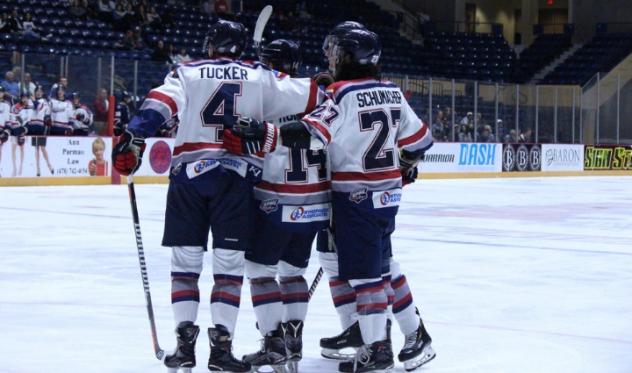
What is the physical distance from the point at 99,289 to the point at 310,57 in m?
21.6

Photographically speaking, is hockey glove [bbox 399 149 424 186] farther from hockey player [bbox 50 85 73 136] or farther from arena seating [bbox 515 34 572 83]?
arena seating [bbox 515 34 572 83]

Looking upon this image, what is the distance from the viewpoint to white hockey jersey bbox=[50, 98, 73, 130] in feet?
61.2

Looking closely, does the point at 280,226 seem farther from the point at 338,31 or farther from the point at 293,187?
the point at 338,31

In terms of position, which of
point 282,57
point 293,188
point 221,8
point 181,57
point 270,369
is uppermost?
point 221,8

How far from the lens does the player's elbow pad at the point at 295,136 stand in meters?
4.43

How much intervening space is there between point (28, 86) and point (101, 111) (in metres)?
1.42

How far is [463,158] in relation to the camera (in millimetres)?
25672

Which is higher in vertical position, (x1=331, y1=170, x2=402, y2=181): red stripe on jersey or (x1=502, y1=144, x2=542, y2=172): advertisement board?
(x1=331, y1=170, x2=402, y2=181): red stripe on jersey

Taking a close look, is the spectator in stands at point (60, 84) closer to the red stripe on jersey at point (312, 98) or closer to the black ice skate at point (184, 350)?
the red stripe on jersey at point (312, 98)

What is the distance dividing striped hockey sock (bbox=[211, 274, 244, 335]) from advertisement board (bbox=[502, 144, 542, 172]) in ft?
75.1

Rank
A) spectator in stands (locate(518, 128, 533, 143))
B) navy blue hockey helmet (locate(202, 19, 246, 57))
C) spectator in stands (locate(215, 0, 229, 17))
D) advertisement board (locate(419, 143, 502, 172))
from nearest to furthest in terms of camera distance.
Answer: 1. navy blue hockey helmet (locate(202, 19, 246, 57))
2. advertisement board (locate(419, 143, 502, 172))
3. spectator in stands (locate(518, 128, 533, 143))
4. spectator in stands (locate(215, 0, 229, 17))

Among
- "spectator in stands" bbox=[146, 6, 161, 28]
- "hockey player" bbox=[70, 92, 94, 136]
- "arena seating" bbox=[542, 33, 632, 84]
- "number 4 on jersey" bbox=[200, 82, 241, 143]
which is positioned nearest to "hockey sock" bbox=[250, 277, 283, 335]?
"number 4 on jersey" bbox=[200, 82, 241, 143]

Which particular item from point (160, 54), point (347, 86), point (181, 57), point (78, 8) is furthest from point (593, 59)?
point (347, 86)

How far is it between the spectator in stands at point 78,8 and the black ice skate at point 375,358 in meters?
20.2
